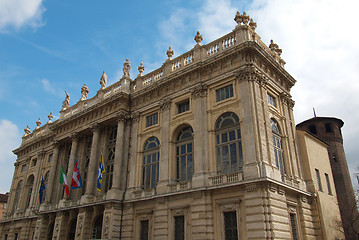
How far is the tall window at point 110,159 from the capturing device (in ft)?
86.7

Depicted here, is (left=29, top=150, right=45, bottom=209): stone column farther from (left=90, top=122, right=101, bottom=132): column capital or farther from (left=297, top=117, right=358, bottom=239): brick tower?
(left=297, top=117, right=358, bottom=239): brick tower

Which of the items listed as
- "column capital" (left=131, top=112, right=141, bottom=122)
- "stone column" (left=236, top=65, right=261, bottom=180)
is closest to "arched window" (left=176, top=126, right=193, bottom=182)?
"stone column" (left=236, top=65, right=261, bottom=180)

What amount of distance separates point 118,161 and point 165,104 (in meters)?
5.88

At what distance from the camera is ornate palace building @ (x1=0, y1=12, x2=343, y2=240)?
18047mm

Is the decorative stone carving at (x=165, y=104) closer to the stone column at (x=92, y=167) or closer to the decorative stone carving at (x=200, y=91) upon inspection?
the decorative stone carving at (x=200, y=91)

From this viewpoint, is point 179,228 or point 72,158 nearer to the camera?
point 179,228

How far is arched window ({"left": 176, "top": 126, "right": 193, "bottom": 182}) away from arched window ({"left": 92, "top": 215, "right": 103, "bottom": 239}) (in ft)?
26.0

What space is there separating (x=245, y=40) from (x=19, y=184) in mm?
33522

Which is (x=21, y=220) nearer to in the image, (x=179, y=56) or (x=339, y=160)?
(x=179, y=56)

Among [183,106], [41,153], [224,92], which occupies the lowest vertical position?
[224,92]

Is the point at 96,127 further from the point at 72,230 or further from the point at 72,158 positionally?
the point at 72,230

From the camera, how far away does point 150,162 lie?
947 inches

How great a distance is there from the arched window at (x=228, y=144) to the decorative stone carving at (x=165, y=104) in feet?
15.1

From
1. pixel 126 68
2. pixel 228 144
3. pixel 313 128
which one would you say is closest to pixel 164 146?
pixel 228 144
